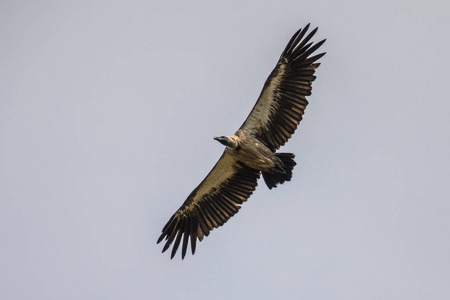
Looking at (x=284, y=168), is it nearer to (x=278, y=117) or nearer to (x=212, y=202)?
(x=278, y=117)

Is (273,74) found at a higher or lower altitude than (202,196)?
higher

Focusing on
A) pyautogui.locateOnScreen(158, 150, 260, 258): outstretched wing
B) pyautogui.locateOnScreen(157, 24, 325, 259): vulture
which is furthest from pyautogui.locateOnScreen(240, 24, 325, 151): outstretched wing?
pyautogui.locateOnScreen(158, 150, 260, 258): outstretched wing

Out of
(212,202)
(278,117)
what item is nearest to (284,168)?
(278,117)

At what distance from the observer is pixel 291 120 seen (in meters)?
20.3

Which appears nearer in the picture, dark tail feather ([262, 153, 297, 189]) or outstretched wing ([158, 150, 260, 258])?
dark tail feather ([262, 153, 297, 189])

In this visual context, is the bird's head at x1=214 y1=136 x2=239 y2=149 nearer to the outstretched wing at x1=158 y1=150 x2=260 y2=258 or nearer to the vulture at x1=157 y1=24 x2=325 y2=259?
the vulture at x1=157 y1=24 x2=325 y2=259

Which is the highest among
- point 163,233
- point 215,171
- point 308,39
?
point 308,39

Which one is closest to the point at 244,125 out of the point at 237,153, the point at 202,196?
the point at 237,153

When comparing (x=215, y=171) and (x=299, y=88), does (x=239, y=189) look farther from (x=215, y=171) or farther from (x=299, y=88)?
(x=299, y=88)

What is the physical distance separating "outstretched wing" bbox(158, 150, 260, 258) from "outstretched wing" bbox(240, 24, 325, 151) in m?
1.28

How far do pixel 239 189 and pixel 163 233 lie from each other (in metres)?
2.13

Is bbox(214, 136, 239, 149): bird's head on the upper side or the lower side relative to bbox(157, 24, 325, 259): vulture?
lower

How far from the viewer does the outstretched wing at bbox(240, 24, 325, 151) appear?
20.2 metres

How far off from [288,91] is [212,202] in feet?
10.8
